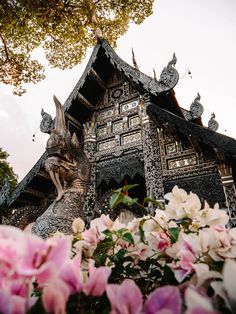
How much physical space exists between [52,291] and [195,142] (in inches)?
210

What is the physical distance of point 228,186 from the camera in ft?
16.0

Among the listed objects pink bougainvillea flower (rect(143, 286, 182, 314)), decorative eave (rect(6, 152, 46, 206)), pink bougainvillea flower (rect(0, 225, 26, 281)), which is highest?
decorative eave (rect(6, 152, 46, 206))

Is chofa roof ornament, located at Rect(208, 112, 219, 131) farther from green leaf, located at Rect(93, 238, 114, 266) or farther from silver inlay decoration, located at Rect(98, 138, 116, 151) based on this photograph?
green leaf, located at Rect(93, 238, 114, 266)

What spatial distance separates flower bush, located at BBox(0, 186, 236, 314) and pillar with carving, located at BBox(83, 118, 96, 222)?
17.7 ft

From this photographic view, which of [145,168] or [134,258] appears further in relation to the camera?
[145,168]

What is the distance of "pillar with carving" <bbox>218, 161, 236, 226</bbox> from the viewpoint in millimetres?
4648

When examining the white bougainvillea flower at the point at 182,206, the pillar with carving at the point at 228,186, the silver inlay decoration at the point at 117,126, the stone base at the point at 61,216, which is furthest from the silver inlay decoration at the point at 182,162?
the white bougainvillea flower at the point at 182,206

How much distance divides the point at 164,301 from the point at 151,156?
5.68 metres

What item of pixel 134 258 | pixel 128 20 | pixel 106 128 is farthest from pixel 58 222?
pixel 128 20

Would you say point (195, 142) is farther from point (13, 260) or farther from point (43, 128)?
point (13, 260)

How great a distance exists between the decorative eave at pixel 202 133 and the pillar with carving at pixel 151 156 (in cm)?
56

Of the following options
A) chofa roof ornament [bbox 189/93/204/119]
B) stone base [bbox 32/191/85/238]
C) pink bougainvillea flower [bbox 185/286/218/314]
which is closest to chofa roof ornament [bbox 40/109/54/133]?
stone base [bbox 32/191/85/238]

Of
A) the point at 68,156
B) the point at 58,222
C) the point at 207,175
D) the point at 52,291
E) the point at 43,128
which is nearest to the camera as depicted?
the point at 52,291

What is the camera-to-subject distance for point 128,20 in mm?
9406
